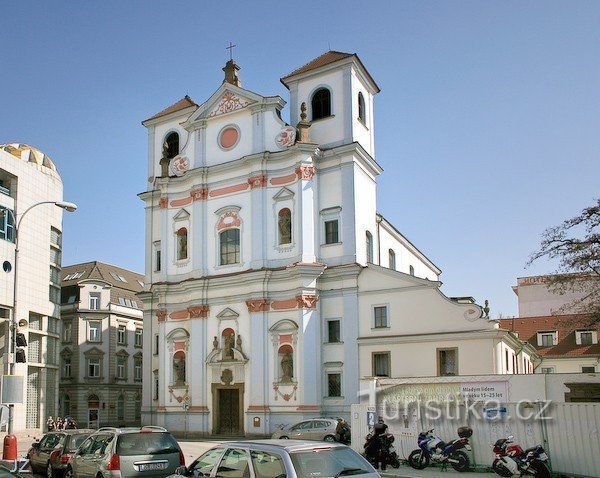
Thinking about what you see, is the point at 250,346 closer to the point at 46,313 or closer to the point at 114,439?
the point at 46,313

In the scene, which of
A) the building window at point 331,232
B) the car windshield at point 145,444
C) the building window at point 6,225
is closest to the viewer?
the car windshield at point 145,444

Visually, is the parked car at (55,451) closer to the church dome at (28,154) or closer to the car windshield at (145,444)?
the car windshield at (145,444)

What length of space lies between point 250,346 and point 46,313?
625 inches

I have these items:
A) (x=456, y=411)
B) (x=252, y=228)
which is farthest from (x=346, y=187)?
(x=456, y=411)

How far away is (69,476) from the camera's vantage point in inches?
691

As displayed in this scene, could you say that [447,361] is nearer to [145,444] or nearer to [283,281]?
[283,281]

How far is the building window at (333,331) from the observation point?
128 feet

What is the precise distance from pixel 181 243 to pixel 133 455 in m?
30.2

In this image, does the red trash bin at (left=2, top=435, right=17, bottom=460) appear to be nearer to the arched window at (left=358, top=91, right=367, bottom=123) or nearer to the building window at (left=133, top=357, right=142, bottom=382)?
the arched window at (left=358, top=91, right=367, bottom=123)

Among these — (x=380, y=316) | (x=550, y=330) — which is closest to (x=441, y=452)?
(x=380, y=316)

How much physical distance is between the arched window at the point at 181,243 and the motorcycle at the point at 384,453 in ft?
81.3

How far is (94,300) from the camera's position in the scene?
63531 mm

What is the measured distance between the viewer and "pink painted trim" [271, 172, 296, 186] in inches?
1601

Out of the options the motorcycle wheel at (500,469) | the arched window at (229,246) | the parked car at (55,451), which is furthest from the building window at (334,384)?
the motorcycle wheel at (500,469)
